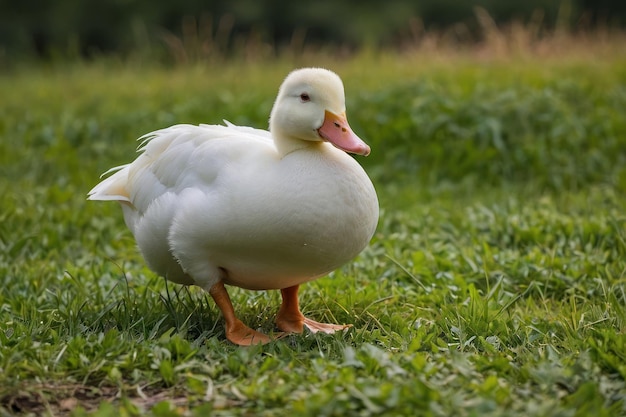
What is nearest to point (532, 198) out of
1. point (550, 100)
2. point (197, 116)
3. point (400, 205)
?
point (400, 205)

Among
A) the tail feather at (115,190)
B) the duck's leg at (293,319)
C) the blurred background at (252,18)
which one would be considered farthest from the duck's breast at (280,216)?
the blurred background at (252,18)

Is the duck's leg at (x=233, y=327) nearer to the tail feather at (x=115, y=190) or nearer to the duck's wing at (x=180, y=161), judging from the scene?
the duck's wing at (x=180, y=161)

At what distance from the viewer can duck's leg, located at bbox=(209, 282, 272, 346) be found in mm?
3979

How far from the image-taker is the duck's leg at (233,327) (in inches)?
157

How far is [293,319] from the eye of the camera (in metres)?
4.30

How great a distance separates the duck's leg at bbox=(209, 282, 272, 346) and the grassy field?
10 cm

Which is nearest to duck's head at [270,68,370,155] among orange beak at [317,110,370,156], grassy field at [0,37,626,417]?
orange beak at [317,110,370,156]

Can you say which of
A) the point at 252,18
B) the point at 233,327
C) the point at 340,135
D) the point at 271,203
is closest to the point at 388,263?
the point at 233,327

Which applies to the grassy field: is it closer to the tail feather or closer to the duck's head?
the tail feather

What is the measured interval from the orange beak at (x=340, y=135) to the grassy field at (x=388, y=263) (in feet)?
2.80

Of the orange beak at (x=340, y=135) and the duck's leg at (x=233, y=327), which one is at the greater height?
the orange beak at (x=340, y=135)

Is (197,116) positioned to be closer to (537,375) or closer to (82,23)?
(537,375)

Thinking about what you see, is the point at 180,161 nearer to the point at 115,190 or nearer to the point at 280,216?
the point at 115,190

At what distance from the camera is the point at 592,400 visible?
10.5ft
